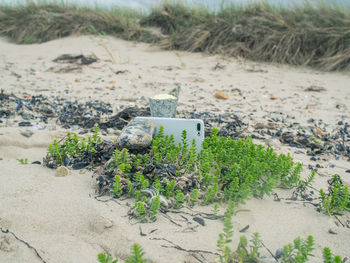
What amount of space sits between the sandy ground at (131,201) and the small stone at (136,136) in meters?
0.50

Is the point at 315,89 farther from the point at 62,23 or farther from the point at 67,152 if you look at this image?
the point at 62,23

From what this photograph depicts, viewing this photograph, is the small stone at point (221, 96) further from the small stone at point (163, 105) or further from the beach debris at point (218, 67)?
the small stone at point (163, 105)

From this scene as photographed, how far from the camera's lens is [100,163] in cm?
338

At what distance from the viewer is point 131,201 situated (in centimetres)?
272

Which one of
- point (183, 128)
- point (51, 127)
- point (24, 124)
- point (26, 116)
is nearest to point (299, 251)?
point (183, 128)

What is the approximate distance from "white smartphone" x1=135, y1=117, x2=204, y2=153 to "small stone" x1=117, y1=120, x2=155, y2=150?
190 mm

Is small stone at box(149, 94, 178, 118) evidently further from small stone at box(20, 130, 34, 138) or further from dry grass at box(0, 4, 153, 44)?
dry grass at box(0, 4, 153, 44)

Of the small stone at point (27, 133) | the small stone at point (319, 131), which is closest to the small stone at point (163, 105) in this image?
the small stone at point (27, 133)

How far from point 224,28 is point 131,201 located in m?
8.60

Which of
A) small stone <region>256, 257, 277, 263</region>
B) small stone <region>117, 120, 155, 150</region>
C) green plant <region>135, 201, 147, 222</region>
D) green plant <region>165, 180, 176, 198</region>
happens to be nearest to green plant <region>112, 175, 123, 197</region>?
green plant <region>135, 201, 147, 222</region>

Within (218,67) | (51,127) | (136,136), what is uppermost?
(218,67)

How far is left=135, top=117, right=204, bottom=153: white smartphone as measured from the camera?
3.50m

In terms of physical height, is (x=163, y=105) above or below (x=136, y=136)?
above

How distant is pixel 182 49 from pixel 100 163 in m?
7.68
